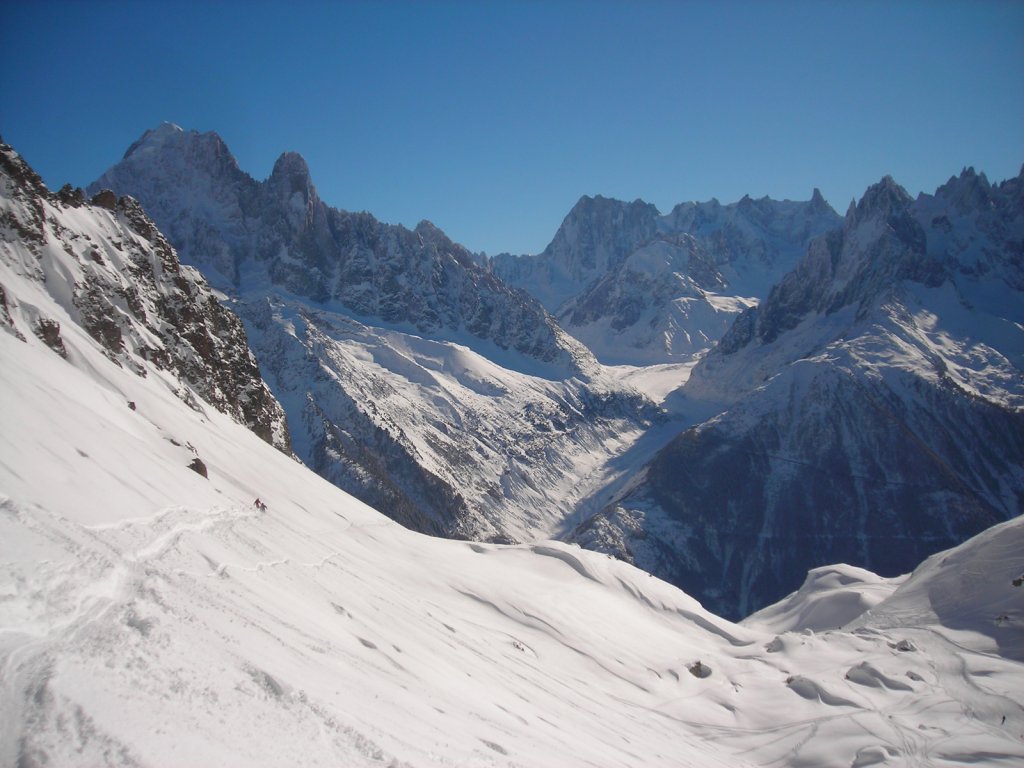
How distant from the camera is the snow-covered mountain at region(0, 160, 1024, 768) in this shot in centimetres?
1250

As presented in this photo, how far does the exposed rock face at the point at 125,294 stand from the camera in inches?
1810

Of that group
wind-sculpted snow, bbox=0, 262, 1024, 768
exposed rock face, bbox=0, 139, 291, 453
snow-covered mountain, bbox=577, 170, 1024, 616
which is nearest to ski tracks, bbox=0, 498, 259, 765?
wind-sculpted snow, bbox=0, 262, 1024, 768

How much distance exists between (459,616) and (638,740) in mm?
10858

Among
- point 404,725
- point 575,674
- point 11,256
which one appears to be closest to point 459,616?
point 575,674

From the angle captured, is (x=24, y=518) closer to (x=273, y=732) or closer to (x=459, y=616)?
(x=273, y=732)

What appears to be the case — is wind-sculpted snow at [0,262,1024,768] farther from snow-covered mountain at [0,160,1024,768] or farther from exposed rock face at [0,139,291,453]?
exposed rock face at [0,139,291,453]

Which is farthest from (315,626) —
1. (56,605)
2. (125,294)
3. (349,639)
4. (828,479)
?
(828,479)

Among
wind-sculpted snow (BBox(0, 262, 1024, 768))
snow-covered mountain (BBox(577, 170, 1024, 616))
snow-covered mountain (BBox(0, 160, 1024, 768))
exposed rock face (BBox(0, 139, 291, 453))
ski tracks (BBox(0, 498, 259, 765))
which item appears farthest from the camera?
snow-covered mountain (BBox(577, 170, 1024, 616))

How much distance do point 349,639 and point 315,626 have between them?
1.41m

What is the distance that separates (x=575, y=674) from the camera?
112 feet

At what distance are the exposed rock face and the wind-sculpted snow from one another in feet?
8.35

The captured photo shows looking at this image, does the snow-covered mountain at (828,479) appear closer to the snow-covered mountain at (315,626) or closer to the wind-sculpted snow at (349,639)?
the snow-covered mountain at (315,626)

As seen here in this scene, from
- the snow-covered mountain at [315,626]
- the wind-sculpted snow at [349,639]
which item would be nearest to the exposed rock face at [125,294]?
the snow-covered mountain at [315,626]

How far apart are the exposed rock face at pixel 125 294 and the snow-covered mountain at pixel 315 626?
287 millimetres
